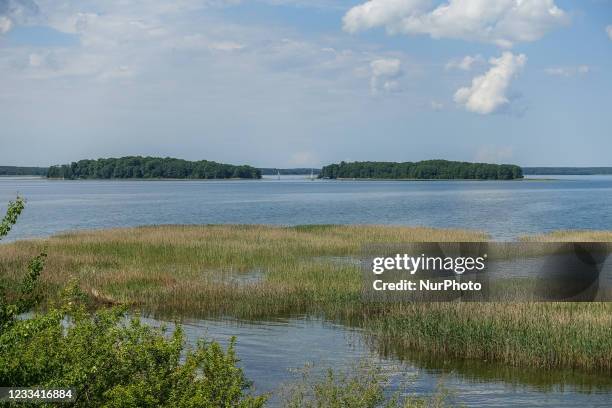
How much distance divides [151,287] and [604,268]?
19.4 meters

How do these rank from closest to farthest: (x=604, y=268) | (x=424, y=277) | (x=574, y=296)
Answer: (x=574, y=296) < (x=424, y=277) < (x=604, y=268)

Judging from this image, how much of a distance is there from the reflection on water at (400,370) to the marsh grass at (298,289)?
547 millimetres

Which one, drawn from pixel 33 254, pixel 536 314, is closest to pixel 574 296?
pixel 536 314

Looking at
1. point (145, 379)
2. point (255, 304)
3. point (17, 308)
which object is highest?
point (17, 308)

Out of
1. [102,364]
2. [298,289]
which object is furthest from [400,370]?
[102,364]

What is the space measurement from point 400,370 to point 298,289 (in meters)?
8.74

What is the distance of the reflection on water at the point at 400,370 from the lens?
15812mm

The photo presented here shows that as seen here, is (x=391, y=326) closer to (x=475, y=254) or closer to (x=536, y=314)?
(x=536, y=314)

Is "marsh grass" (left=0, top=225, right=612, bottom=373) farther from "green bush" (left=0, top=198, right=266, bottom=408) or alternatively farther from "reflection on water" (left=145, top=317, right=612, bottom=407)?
"green bush" (left=0, top=198, right=266, bottom=408)

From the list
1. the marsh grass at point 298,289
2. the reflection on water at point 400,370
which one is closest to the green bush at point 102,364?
the marsh grass at point 298,289

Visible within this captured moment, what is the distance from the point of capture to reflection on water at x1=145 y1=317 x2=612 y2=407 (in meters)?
15.8

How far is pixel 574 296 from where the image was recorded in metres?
23.3

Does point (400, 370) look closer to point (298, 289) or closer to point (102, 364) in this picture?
point (298, 289)

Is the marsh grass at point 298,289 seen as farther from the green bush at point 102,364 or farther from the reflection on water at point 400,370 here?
the green bush at point 102,364
